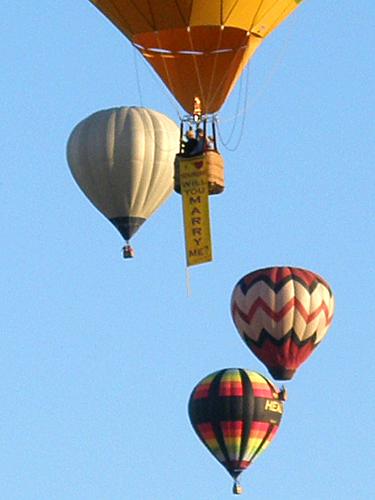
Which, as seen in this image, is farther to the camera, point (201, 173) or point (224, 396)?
point (224, 396)

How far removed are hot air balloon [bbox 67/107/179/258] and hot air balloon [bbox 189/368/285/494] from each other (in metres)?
3.41

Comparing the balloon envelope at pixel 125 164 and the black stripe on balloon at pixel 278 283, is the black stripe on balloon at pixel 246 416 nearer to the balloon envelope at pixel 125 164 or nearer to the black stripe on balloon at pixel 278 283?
the black stripe on balloon at pixel 278 283

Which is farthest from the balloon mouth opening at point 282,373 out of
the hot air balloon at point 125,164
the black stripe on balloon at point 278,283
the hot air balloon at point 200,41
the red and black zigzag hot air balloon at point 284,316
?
the hot air balloon at point 200,41

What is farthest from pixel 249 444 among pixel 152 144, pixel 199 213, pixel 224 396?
pixel 199 213

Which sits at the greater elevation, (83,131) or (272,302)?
(83,131)

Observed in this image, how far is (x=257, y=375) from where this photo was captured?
43562 millimetres

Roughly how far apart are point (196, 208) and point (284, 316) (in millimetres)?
7991

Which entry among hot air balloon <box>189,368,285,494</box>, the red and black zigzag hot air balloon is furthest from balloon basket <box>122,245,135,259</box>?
hot air balloon <box>189,368,285,494</box>

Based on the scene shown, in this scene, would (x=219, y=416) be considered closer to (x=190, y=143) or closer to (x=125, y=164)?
(x=125, y=164)

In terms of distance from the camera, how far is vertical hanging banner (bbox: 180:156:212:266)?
1355 inches

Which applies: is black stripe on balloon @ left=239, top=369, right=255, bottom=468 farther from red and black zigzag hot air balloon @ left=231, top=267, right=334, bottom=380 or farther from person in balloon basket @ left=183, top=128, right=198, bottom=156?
person in balloon basket @ left=183, top=128, right=198, bottom=156

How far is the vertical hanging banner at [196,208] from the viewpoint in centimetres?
3441

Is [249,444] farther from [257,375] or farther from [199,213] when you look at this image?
[199,213]

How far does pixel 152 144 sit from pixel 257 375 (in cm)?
466
